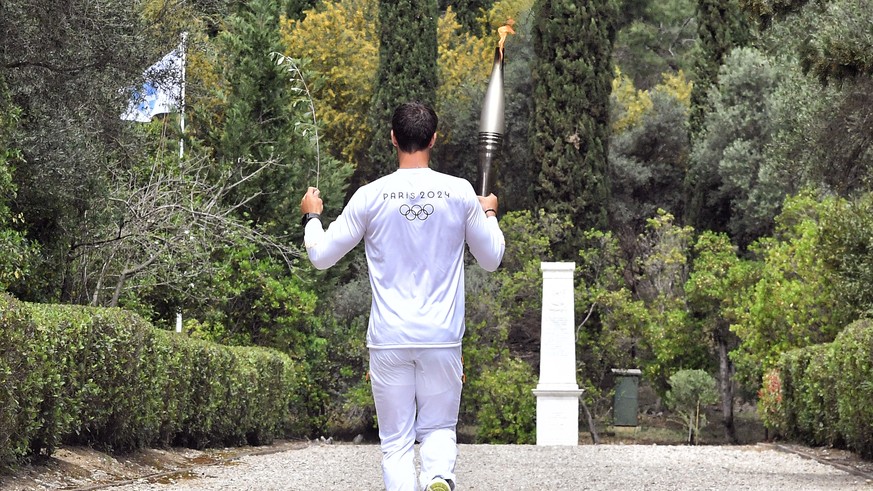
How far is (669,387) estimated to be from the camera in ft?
97.8

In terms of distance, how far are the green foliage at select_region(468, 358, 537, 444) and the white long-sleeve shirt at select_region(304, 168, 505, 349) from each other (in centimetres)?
2136

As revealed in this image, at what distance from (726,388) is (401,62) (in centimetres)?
1047

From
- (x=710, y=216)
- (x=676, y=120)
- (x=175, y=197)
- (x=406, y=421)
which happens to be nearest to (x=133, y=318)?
(x=175, y=197)

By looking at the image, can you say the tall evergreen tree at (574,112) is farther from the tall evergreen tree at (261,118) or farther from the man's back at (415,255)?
the man's back at (415,255)

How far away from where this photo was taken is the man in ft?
16.1

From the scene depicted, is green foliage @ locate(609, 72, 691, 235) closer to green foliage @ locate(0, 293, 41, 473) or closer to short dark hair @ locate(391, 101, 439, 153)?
green foliage @ locate(0, 293, 41, 473)

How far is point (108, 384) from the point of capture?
32.6ft

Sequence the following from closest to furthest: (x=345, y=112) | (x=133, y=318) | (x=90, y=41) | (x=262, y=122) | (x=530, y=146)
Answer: (x=133, y=318), (x=90, y=41), (x=262, y=122), (x=530, y=146), (x=345, y=112)

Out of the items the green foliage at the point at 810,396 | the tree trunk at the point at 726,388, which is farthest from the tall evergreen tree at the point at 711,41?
the green foliage at the point at 810,396

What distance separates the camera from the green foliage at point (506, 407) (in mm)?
26312

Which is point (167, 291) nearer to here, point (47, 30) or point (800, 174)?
point (47, 30)

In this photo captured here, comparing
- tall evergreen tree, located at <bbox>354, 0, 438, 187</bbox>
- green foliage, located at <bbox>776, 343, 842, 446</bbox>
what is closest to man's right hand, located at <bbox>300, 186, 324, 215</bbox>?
green foliage, located at <bbox>776, 343, 842, 446</bbox>

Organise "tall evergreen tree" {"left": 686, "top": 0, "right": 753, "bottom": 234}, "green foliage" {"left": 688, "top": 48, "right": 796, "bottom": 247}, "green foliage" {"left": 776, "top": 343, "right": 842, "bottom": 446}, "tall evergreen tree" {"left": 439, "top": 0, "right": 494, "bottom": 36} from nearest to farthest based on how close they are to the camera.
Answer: "green foliage" {"left": 776, "top": 343, "right": 842, "bottom": 446} → "green foliage" {"left": 688, "top": 48, "right": 796, "bottom": 247} → "tall evergreen tree" {"left": 686, "top": 0, "right": 753, "bottom": 234} → "tall evergreen tree" {"left": 439, "top": 0, "right": 494, "bottom": 36}

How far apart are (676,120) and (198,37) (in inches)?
829
